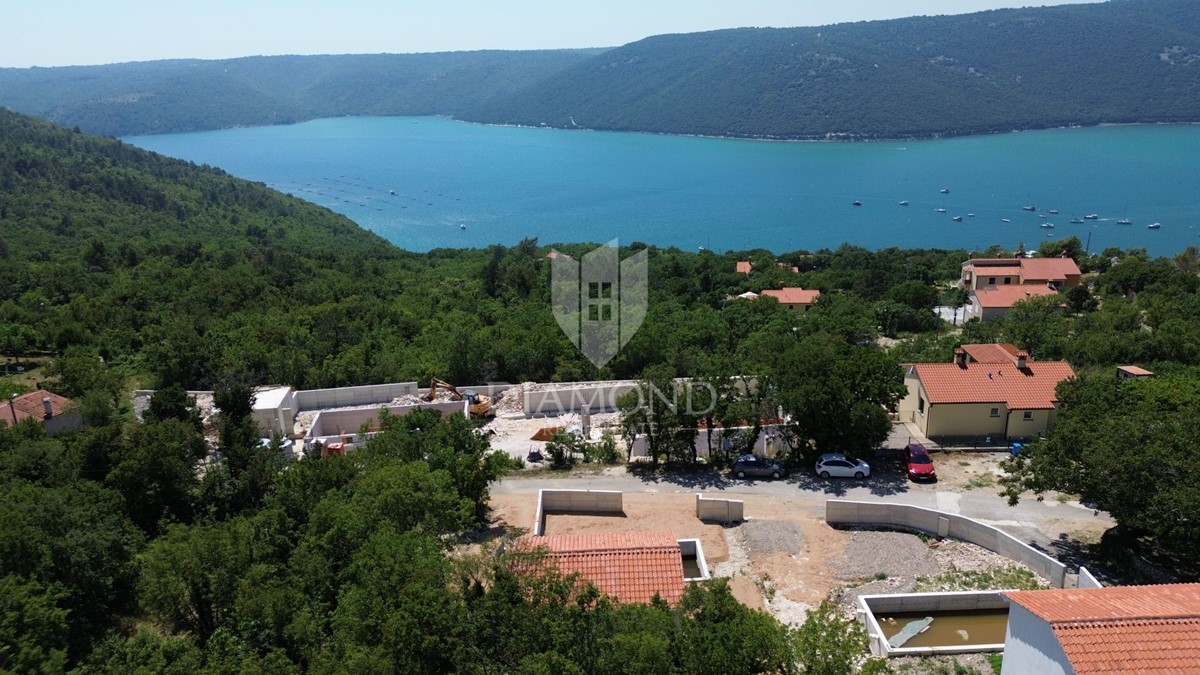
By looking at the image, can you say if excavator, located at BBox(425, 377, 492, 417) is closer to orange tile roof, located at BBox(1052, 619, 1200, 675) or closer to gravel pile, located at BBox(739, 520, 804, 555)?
gravel pile, located at BBox(739, 520, 804, 555)

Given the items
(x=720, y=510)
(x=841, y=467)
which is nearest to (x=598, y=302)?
(x=841, y=467)

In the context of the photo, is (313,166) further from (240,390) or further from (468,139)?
(240,390)

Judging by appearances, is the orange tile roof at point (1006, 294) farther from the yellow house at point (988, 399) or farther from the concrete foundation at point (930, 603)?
the concrete foundation at point (930, 603)

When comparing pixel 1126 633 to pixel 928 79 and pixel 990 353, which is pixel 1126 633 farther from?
pixel 928 79

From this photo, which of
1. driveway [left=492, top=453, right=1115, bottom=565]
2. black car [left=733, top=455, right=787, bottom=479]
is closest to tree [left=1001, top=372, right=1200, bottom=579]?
driveway [left=492, top=453, right=1115, bottom=565]

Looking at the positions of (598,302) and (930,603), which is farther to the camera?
(598,302)

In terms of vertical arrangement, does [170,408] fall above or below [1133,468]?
below
